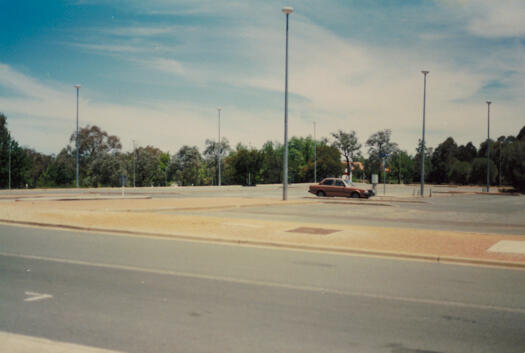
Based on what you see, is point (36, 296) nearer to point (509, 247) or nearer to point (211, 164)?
point (509, 247)

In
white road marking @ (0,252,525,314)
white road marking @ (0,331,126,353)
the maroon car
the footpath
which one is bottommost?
white road marking @ (0,252,525,314)

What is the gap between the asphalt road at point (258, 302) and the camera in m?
4.99

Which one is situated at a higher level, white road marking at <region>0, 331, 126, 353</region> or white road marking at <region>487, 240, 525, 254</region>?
white road marking at <region>0, 331, 126, 353</region>

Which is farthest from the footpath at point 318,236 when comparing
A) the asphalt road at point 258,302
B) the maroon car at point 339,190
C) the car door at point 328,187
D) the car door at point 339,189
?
the car door at point 328,187

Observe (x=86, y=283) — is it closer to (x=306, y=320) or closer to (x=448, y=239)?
(x=306, y=320)

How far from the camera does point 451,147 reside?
98000mm

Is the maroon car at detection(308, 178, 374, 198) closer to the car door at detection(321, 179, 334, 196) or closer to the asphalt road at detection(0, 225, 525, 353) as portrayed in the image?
the car door at detection(321, 179, 334, 196)

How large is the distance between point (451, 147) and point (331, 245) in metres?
94.7

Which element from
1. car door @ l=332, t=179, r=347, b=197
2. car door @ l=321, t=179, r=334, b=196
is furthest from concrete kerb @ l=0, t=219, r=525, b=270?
car door @ l=321, t=179, r=334, b=196

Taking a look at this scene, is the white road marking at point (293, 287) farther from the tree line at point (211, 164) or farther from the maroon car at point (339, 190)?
the tree line at point (211, 164)

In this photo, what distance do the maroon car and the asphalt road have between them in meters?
24.1

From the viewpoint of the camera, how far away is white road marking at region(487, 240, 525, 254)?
1050cm

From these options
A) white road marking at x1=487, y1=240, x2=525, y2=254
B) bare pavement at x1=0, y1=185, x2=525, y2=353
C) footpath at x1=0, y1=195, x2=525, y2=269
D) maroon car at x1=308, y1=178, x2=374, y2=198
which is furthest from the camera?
maroon car at x1=308, y1=178, x2=374, y2=198

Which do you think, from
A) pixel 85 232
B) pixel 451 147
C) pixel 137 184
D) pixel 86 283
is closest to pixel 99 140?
pixel 137 184
